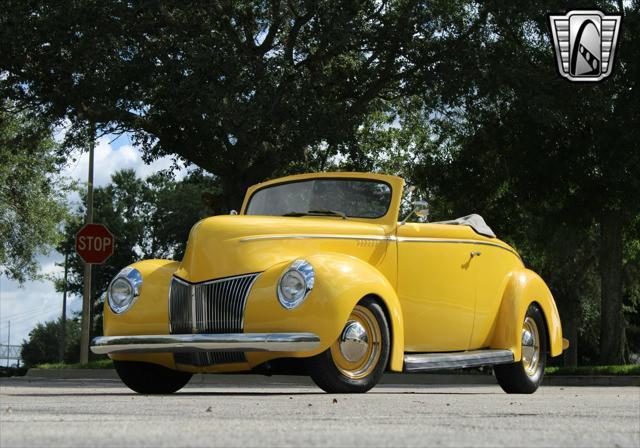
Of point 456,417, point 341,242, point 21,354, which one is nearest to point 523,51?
point 341,242

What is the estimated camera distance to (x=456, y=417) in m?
6.38

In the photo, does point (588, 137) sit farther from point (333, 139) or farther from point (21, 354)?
point (21, 354)

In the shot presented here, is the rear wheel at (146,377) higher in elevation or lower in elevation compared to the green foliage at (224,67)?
lower

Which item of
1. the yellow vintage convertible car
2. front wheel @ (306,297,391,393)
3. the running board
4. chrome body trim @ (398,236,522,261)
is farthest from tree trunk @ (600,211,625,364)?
front wheel @ (306,297,391,393)

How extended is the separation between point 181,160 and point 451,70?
22.6 ft

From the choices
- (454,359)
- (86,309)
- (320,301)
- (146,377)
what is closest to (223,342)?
(320,301)

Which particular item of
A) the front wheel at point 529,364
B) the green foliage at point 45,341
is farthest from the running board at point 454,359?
the green foliage at point 45,341

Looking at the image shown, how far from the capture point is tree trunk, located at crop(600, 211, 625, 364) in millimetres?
25016

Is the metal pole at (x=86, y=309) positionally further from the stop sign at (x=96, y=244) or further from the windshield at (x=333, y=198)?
the windshield at (x=333, y=198)

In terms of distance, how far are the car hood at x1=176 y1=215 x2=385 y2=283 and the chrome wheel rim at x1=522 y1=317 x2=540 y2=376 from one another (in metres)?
2.70

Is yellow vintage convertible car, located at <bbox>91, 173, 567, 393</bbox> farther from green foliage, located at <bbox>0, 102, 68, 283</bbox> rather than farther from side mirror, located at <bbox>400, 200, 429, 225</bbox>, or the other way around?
green foliage, located at <bbox>0, 102, 68, 283</bbox>

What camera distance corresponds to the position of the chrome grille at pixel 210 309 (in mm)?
8922

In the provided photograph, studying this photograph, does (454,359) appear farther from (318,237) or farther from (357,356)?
(318,237)

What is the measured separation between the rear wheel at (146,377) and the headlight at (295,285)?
6.67ft
